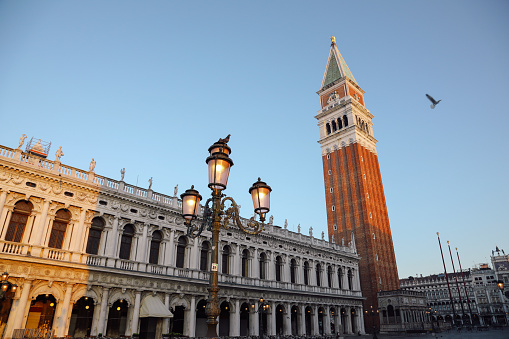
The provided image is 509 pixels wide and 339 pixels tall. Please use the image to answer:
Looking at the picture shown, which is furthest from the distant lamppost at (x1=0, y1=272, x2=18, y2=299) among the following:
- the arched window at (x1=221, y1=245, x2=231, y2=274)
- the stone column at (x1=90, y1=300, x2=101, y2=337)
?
the arched window at (x1=221, y1=245, x2=231, y2=274)

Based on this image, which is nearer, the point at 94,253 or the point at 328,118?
the point at 94,253

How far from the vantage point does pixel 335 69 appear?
7031 cm

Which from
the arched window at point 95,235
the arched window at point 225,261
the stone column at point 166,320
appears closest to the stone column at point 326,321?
the arched window at point 225,261

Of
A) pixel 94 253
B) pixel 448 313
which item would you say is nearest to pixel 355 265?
pixel 94 253

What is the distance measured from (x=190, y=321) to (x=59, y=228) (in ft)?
41.4

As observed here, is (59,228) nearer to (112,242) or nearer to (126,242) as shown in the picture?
(112,242)

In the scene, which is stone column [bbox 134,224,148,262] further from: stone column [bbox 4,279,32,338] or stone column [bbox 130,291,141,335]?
stone column [bbox 4,279,32,338]

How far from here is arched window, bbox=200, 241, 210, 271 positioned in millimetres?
31234

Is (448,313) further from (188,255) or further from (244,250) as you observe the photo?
(188,255)

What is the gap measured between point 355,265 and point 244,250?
22.9 meters

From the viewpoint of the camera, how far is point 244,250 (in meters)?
35.7

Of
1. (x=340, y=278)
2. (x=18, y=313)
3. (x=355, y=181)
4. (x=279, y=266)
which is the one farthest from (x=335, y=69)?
(x=18, y=313)

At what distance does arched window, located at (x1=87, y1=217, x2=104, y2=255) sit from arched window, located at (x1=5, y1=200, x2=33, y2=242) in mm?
4228

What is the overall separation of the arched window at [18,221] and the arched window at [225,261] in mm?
17011
